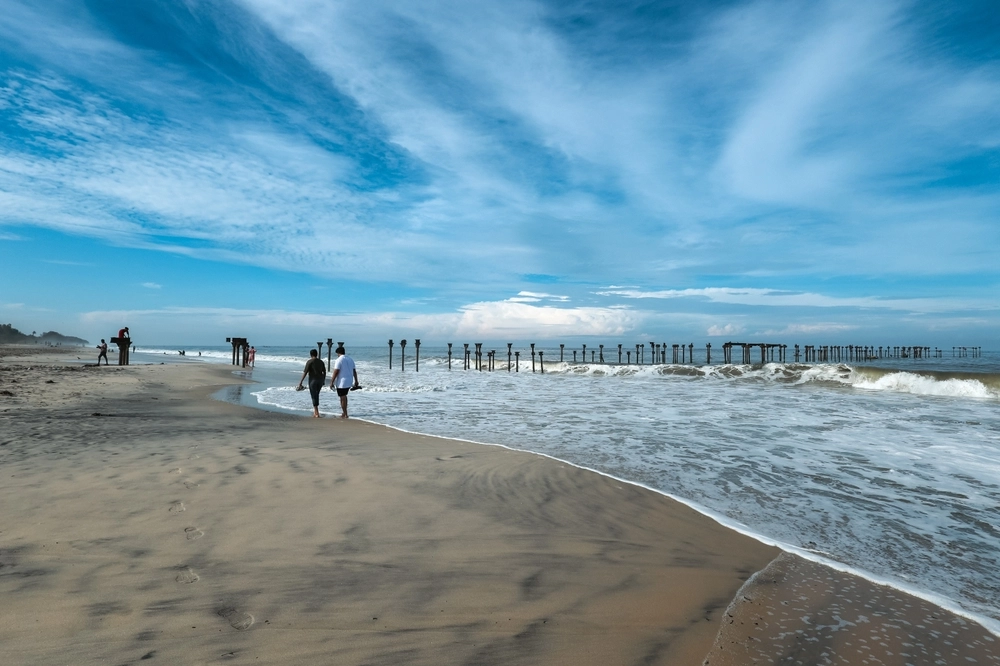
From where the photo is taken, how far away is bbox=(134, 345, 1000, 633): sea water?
4703 mm

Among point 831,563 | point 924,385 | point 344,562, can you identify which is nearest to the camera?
point 344,562

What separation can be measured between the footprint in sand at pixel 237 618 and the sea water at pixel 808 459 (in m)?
4.52

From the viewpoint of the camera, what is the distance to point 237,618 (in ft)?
9.78

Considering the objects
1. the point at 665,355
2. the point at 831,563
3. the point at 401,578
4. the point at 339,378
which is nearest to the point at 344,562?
the point at 401,578

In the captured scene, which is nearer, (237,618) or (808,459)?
(237,618)

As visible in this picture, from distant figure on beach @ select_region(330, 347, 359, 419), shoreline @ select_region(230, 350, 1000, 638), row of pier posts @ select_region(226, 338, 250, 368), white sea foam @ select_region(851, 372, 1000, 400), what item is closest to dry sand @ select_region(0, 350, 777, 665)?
shoreline @ select_region(230, 350, 1000, 638)

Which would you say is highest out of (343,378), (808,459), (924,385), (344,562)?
(343,378)

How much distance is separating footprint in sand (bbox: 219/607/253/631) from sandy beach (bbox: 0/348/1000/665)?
11mm

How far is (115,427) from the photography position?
32.1 ft

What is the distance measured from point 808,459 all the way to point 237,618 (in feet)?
29.4

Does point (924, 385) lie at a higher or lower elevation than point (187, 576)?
lower

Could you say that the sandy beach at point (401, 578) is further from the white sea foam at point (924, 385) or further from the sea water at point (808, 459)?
the white sea foam at point (924, 385)

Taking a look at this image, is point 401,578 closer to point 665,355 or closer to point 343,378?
point 343,378

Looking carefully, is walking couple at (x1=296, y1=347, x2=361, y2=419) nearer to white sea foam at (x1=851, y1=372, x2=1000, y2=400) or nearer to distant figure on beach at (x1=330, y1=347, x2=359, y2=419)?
distant figure on beach at (x1=330, y1=347, x2=359, y2=419)
